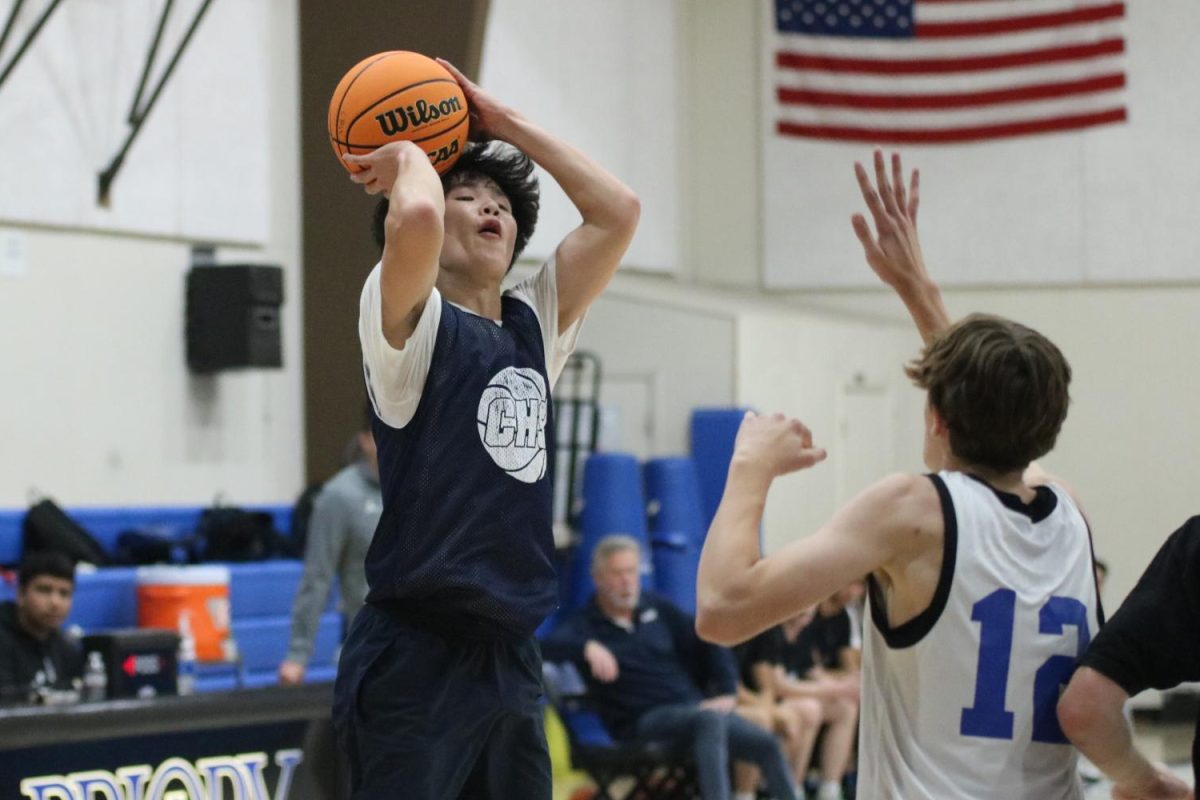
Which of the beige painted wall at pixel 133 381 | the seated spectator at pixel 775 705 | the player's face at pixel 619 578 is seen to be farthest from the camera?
the beige painted wall at pixel 133 381

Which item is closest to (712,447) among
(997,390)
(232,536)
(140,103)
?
(232,536)

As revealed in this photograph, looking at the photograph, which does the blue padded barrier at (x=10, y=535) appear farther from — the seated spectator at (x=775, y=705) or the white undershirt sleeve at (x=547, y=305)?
the white undershirt sleeve at (x=547, y=305)

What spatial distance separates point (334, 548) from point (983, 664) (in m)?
5.40

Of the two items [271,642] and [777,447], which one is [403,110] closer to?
[777,447]

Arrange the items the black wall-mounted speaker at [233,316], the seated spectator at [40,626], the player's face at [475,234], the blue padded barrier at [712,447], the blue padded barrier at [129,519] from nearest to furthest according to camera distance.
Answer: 1. the player's face at [475,234]
2. the seated spectator at [40,626]
3. the blue padded barrier at [129,519]
4. the black wall-mounted speaker at [233,316]
5. the blue padded barrier at [712,447]

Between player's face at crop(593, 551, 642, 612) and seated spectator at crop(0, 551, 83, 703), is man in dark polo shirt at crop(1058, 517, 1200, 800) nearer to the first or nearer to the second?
seated spectator at crop(0, 551, 83, 703)

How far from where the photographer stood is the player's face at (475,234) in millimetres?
3127

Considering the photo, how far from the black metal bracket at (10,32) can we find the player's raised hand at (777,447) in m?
6.73

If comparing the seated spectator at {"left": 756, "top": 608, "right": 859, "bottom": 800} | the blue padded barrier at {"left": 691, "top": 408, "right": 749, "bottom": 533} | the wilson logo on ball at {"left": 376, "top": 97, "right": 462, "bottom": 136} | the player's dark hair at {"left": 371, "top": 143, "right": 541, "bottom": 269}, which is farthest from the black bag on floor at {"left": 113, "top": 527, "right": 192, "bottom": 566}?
the wilson logo on ball at {"left": 376, "top": 97, "right": 462, "bottom": 136}

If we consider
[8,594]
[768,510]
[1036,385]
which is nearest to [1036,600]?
[1036,385]

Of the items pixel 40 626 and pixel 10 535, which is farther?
pixel 10 535

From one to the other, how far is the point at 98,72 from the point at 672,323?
525 centimetres

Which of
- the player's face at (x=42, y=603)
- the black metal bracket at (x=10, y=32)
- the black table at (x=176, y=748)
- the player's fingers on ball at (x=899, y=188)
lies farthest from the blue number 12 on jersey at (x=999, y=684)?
the black metal bracket at (x=10, y=32)

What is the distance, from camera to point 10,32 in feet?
27.2
